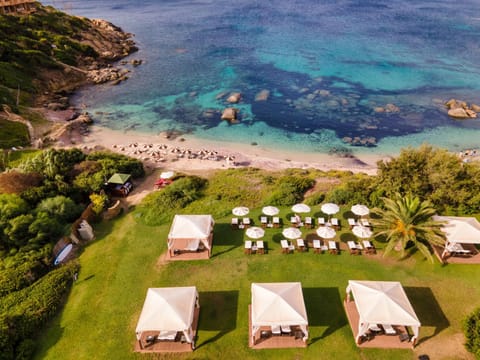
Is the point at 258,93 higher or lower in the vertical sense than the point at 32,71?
lower

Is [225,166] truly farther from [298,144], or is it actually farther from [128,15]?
[128,15]

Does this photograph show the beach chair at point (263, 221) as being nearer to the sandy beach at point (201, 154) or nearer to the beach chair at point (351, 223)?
the beach chair at point (351, 223)

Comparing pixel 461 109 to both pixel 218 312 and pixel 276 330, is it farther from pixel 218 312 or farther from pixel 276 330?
pixel 218 312

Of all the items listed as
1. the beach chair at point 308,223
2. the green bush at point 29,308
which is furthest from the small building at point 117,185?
the beach chair at point 308,223

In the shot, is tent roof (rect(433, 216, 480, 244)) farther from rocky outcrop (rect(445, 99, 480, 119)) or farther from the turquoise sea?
rocky outcrop (rect(445, 99, 480, 119))

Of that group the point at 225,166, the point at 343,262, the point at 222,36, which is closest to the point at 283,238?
the point at 343,262

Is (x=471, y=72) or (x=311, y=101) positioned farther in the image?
(x=471, y=72)
